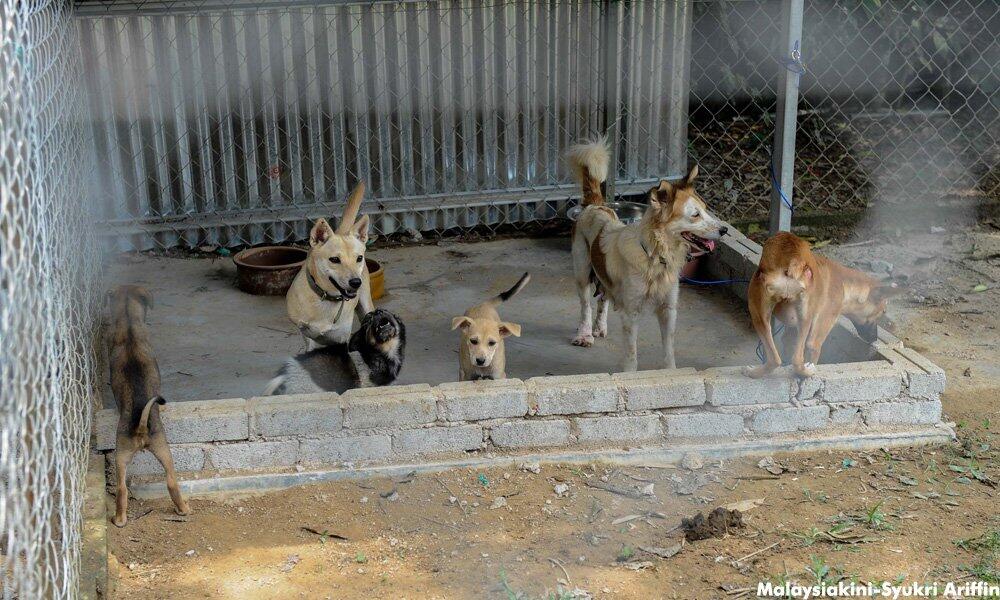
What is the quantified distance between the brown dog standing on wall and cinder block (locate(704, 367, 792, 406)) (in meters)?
2.60

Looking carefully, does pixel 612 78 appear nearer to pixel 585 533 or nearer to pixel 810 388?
pixel 810 388

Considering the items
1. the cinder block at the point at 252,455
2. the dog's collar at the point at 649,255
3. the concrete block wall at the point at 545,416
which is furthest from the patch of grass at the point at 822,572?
the cinder block at the point at 252,455

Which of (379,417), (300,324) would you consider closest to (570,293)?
(300,324)

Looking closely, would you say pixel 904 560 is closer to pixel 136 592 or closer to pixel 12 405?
pixel 136 592

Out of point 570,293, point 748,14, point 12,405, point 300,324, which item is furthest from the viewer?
point 748,14

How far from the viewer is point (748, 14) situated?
1037 cm

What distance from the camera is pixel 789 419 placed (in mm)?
5102

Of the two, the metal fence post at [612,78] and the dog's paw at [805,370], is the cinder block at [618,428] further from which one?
the metal fence post at [612,78]

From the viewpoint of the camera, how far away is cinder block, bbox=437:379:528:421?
4887 mm

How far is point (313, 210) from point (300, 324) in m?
2.90

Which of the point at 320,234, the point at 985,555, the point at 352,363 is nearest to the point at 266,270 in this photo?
the point at 320,234

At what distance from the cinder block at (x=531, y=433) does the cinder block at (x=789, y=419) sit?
100 cm

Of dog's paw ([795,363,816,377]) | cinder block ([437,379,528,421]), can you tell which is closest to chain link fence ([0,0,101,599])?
cinder block ([437,379,528,421])

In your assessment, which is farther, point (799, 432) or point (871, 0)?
point (871, 0)
